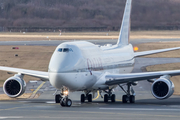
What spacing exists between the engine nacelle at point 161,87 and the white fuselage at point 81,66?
379 centimetres

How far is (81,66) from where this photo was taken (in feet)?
82.6

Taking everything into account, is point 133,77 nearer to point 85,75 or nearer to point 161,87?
point 161,87

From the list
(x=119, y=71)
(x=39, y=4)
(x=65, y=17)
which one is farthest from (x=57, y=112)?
(x=39, y=4)

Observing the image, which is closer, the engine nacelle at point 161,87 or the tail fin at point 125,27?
the engine nacelle at point 161,87

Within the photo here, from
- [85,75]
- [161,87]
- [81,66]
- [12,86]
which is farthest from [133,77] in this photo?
[12,86]

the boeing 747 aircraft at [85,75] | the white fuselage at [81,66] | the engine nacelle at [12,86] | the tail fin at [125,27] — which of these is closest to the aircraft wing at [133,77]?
the boeing 747 aircraft at [85,75]

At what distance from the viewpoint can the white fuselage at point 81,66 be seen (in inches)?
934

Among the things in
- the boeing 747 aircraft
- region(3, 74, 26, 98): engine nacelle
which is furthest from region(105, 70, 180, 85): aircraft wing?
region(3, 74, 26, 98): engine nacelle

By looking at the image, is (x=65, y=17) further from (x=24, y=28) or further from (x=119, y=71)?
(x=119, y=71)

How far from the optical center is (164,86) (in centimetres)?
2636

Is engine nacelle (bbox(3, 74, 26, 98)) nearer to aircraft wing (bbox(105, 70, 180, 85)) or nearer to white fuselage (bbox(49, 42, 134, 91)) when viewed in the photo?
white fuselage (bbox(49, 42, 134, 91))

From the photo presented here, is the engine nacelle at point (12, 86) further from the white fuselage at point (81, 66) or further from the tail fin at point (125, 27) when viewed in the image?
the tail fin at point (125, 27)

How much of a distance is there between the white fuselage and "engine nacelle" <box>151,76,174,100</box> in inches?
149

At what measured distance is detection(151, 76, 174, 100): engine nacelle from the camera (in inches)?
1021
